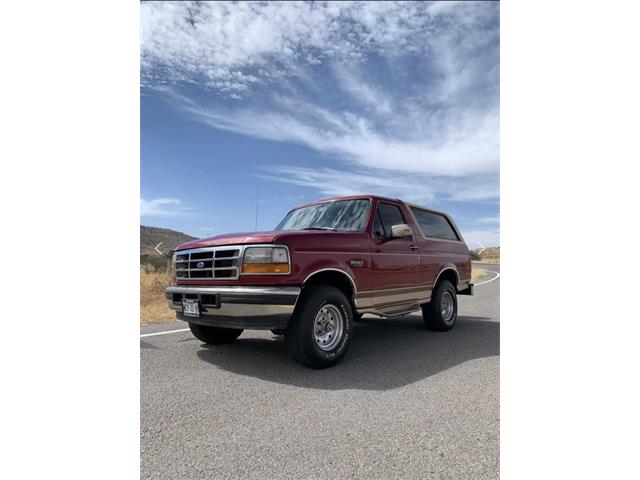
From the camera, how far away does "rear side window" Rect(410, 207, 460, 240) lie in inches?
234

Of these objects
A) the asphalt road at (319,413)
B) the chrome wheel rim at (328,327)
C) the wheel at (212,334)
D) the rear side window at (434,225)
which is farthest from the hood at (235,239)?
the rear side window at (434,225)

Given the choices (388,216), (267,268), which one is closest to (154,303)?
(388,216)

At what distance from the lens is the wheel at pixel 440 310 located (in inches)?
230

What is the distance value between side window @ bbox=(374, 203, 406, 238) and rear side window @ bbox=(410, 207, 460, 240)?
1.80ft

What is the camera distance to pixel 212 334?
4676 mm

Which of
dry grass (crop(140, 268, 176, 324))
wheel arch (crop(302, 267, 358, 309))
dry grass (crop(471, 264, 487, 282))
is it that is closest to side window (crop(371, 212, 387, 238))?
wheel arch (crop(302, 267, 358, 309))

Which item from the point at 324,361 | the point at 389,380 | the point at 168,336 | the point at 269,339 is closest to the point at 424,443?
the point at 389,380

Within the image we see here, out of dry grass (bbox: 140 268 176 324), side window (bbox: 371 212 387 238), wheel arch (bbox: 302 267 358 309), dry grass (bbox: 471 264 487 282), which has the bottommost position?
dry grass (bbox: 471 264 487 282)

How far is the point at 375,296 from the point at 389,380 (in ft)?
4.09

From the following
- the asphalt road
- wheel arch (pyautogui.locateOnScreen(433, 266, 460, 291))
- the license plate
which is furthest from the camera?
wheel arch (pyautogui.locateOnScreen(433, 266, 460, 291))

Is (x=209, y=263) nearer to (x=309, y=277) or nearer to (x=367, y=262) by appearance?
(x=309, y=277)

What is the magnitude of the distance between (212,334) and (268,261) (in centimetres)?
163

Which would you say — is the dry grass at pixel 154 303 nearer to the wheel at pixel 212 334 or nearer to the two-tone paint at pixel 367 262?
the wheel at pixel 212 334

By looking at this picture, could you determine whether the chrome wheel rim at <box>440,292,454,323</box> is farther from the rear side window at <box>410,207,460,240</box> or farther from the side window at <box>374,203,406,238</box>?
the side window at <box>374,203,406,238</box>
